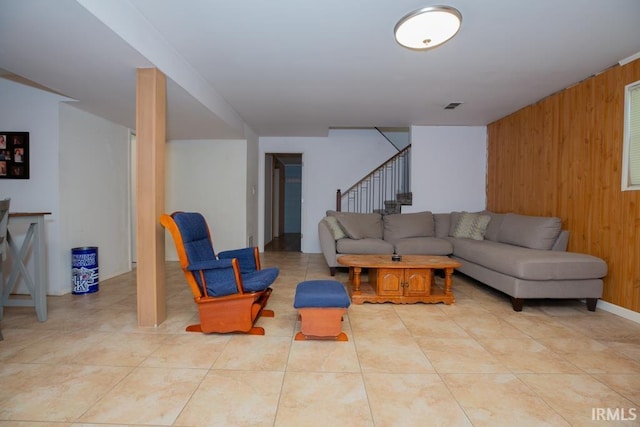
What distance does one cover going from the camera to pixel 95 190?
13.0ft

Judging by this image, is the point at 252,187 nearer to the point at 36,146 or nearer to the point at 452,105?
the point at 36,146

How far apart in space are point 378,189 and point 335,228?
7.46 ft

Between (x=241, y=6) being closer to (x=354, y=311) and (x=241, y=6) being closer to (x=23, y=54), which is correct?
(x=23, y=54)

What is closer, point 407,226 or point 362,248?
point 362,248

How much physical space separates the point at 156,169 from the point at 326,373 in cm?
207

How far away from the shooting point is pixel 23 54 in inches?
91.1

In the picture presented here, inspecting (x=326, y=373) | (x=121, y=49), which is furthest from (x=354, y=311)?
(x=121, y=49)

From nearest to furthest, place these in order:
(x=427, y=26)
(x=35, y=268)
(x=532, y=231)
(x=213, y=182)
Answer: (x=427, y=26)
(x=35, y=268)
(x=532, y=231)
(x=213, y=182)

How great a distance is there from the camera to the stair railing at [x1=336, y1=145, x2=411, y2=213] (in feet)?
20.8

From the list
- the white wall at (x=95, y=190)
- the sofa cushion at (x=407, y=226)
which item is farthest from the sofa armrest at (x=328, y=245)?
the white wall at (x=95, y=190)

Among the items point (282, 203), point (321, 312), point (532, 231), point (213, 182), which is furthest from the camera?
point (282, 203)

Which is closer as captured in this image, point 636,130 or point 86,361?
point 86,361

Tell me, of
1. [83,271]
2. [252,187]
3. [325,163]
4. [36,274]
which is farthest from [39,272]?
[325,163]

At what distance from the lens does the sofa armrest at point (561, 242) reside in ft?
11.5
